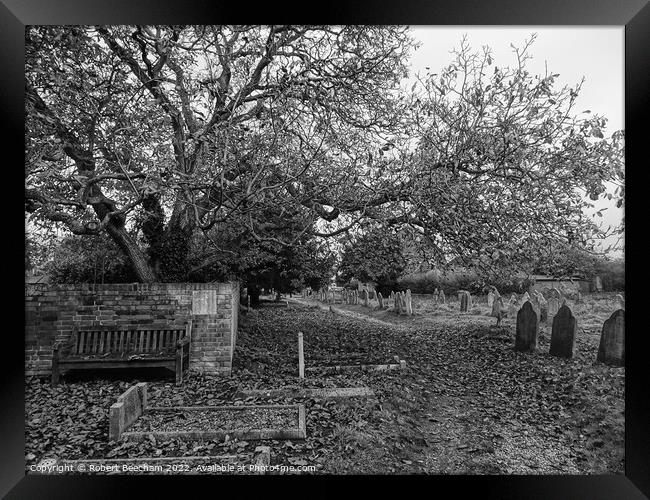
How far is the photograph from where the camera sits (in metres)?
2.48

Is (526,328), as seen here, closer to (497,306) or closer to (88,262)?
(497,306)

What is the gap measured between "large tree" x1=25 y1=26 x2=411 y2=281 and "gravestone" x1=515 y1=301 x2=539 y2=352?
160 centimetres

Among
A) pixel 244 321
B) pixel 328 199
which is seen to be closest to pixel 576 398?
pixel 328 199

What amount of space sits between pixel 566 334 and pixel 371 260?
188 centimetres

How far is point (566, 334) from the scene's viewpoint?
2.70 meters

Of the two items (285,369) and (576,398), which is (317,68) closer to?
(285,369)

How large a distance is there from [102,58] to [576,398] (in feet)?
16.8

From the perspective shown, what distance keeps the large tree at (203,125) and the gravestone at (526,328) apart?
1.60m

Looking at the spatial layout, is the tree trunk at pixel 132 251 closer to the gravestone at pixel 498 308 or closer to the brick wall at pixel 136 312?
the brick wall at pixel 136 312

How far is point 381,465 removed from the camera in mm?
2418

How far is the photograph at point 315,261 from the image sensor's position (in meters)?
2.48
